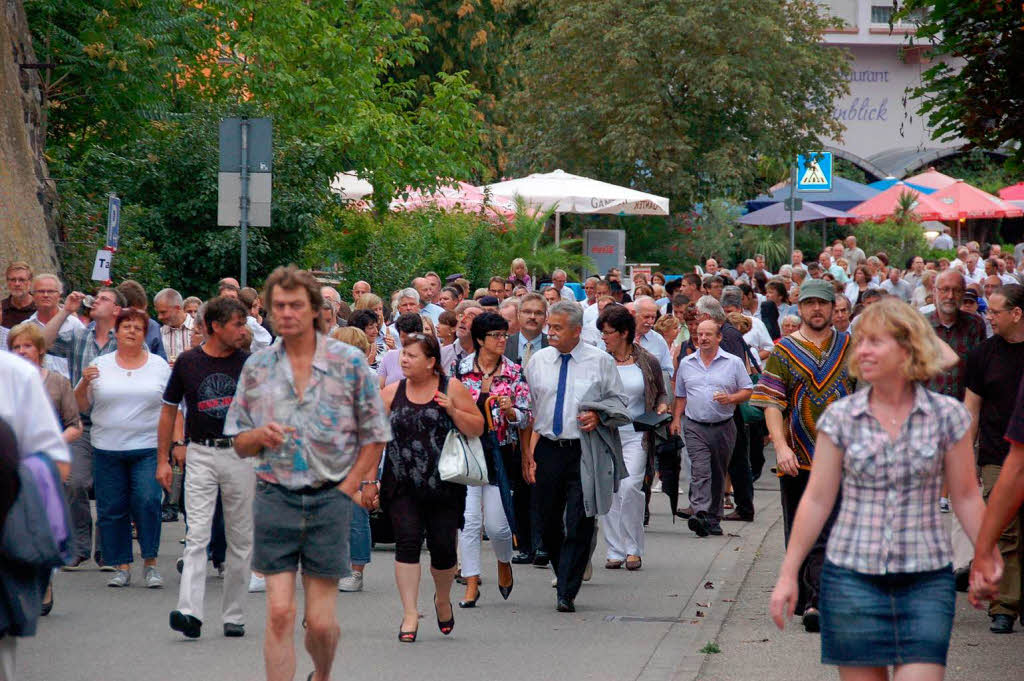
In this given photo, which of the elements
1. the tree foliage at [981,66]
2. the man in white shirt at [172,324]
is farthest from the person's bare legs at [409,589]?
the tree foliage at [981,66]

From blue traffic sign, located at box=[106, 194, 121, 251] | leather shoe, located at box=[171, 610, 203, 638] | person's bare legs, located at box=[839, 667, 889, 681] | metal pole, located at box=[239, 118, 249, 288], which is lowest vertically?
leather shoe, located at box=[171, 610, 203, 638]

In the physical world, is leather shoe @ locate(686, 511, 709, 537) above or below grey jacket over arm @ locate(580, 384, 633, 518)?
below

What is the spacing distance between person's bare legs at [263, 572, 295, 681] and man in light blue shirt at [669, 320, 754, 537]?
22.5 feet

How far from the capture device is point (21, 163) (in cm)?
1612

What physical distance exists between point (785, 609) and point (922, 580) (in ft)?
1.43

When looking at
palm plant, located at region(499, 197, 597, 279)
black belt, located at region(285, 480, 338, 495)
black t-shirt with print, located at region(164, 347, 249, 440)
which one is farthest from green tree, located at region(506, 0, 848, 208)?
black belt, located at region(285, 480, 338, 495)

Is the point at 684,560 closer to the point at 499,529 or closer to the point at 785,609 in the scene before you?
the point at 499,529

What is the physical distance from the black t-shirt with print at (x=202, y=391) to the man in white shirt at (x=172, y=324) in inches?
157

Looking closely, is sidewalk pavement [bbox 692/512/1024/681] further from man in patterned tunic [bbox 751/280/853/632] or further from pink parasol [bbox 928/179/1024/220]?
pink parasol [bbox 928/179/1024/220]

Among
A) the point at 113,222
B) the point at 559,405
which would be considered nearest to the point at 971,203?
the point at 113,222

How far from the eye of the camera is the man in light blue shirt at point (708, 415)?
501 inches

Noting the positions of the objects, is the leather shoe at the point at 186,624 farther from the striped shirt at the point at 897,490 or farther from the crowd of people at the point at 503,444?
the striped shirt at the point at 897,490

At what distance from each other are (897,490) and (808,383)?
3.64 metres

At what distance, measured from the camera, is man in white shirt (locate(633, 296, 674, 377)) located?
12852 millimetres
